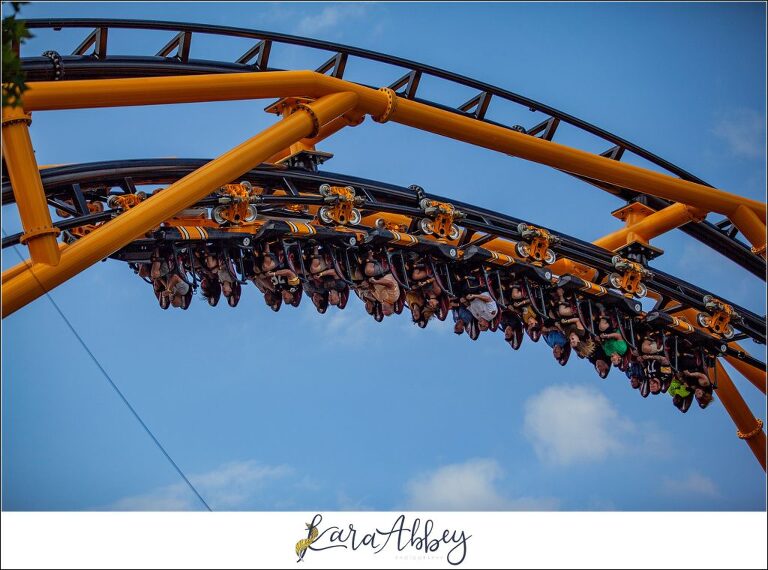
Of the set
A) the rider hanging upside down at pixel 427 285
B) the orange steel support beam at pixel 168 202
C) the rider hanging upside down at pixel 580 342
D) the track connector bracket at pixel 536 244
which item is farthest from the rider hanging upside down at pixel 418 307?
the orange steel support beam at pixel 168 202

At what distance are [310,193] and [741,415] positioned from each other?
7303 millimetres

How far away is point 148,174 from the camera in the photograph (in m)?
10.2

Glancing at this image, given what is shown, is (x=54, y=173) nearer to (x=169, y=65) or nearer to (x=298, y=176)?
(x=169, y=65)

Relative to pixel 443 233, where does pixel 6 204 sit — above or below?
below

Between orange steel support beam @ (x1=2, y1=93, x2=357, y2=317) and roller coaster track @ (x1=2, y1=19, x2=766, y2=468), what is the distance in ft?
0.04

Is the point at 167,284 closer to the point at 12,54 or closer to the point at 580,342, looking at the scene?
the point at 12,54

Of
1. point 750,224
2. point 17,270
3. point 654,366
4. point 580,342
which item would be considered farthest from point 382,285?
point 17,270

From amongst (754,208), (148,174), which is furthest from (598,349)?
(148,174)

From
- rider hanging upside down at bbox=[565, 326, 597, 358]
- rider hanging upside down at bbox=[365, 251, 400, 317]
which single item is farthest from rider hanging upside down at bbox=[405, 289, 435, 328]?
rider hanging upside down at bbox=[565, 326, 597, 358]

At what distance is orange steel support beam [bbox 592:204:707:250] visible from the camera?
13.5 m

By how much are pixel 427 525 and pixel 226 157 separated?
3.22m

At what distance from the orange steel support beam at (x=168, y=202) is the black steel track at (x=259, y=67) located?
93 centimetres

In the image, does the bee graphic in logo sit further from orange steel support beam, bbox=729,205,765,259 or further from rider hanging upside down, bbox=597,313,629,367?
orange steel support beam, bbox=729,205,765,259

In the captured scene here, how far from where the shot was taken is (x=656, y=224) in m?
13.7
